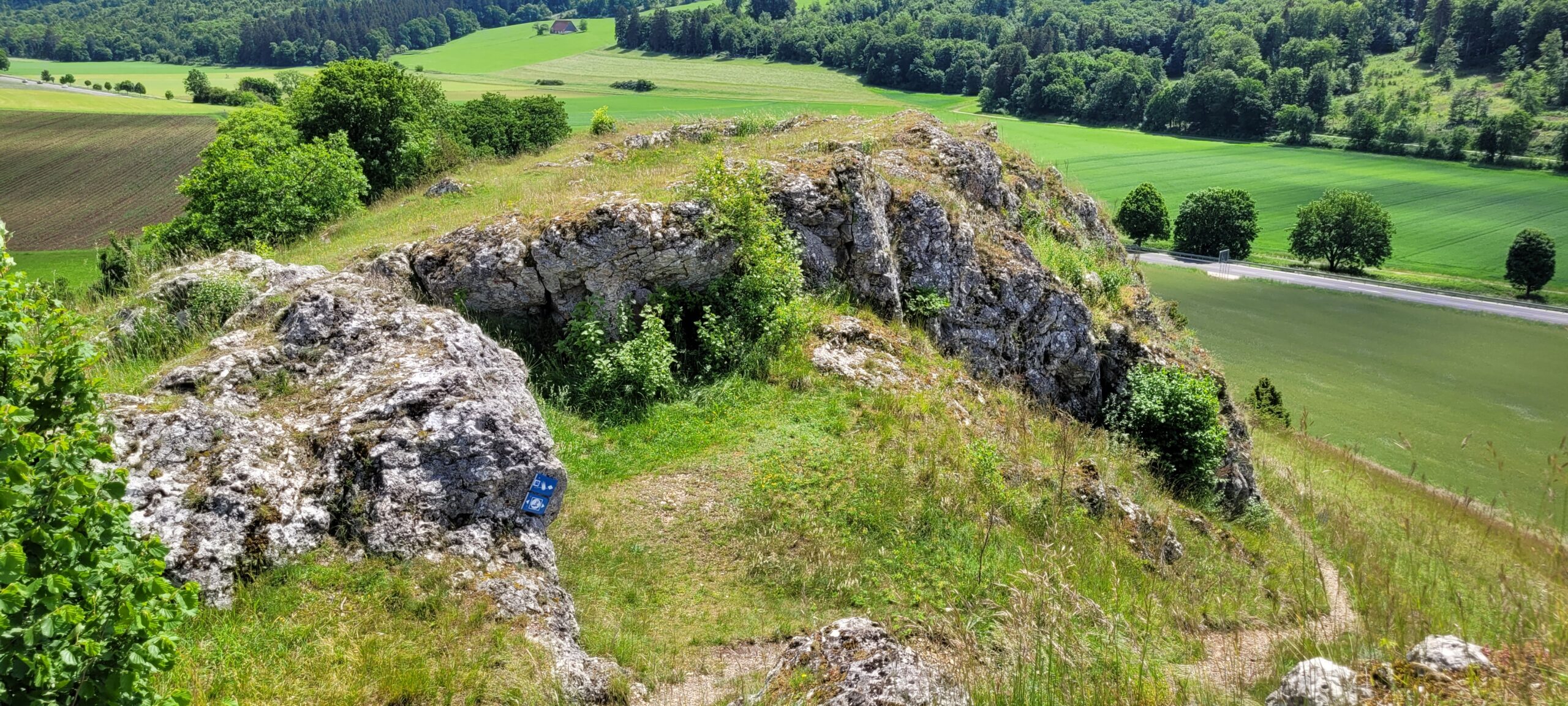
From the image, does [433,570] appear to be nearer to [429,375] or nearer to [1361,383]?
[429,375]

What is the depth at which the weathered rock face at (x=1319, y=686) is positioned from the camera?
413cm

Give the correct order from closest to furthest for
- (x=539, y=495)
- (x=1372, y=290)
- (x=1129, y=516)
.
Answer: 1. (x=539, y=495)
2. (x=1129, y=516)
3. (x=1372, y=290)

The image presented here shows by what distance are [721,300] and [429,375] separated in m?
6.38

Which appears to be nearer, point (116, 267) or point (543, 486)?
point (543, 486)

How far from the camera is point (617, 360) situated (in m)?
12.6

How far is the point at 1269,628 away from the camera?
229 inches

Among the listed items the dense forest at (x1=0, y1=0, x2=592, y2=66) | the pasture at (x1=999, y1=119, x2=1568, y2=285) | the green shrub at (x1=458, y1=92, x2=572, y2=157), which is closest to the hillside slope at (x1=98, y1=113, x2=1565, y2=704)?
the green shrub at (x1=458, y1=92, x2=572, y2=157)

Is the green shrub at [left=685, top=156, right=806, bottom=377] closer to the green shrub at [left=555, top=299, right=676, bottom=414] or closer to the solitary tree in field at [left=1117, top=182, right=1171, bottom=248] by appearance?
the green shrub at [left=555, top=299, right=676, bottom=414]

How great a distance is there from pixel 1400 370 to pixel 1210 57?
127 meters

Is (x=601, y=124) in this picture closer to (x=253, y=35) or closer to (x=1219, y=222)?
(x=1219, y=222)

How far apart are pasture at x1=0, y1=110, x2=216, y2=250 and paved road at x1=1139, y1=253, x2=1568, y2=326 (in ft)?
273

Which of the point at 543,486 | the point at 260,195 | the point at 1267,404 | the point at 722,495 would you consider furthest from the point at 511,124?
the point at 1267,404

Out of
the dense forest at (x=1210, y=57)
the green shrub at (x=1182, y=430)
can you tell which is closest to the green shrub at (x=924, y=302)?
the green shrub at (x=1182, y=430)

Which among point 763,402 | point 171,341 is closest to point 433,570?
point 763,402
